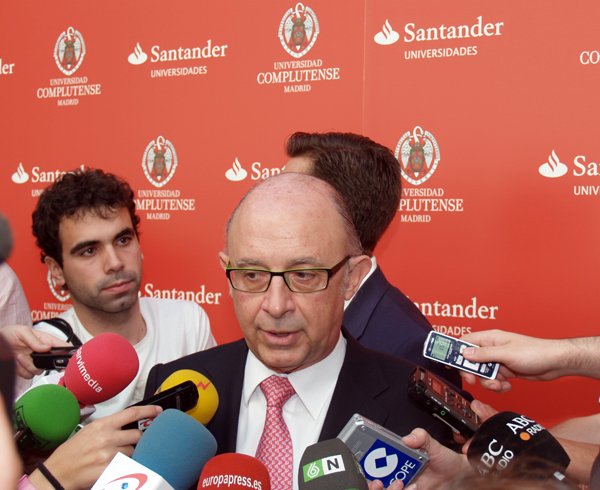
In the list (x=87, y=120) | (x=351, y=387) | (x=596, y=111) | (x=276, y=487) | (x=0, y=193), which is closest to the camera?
(x=276, y=487)

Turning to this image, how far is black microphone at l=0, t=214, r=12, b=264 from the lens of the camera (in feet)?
0.76

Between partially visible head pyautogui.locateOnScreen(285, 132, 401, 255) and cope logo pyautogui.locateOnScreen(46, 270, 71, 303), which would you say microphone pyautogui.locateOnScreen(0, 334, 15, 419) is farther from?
cope logo pyautogui.locateOnScreen(46, 270, 71, 303)

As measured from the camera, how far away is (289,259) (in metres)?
1.21

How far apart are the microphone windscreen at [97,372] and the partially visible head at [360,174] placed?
969 millimetres

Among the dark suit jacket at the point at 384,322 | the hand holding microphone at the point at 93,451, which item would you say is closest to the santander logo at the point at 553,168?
the dark suit jacket at the point at 384,322

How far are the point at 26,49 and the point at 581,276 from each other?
3.48 m

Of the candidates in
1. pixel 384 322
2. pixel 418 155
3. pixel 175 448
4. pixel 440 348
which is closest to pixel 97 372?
pixel 175 448

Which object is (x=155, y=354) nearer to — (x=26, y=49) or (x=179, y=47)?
(x=179, y=47)

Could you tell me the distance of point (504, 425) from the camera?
94cm

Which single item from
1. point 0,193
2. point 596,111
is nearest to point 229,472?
point 596,111

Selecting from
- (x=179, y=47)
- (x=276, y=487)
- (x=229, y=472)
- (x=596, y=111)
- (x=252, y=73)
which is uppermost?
(x=179, y=47)

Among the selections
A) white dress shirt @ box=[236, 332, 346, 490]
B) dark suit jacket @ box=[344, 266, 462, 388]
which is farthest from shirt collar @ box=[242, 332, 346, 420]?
dark suit jacket @ box=[344, 266, 462, 388]

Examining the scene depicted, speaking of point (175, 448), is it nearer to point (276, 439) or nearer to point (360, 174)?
point (276, 439)

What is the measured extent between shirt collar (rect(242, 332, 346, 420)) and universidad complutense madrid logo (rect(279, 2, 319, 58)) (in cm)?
181
